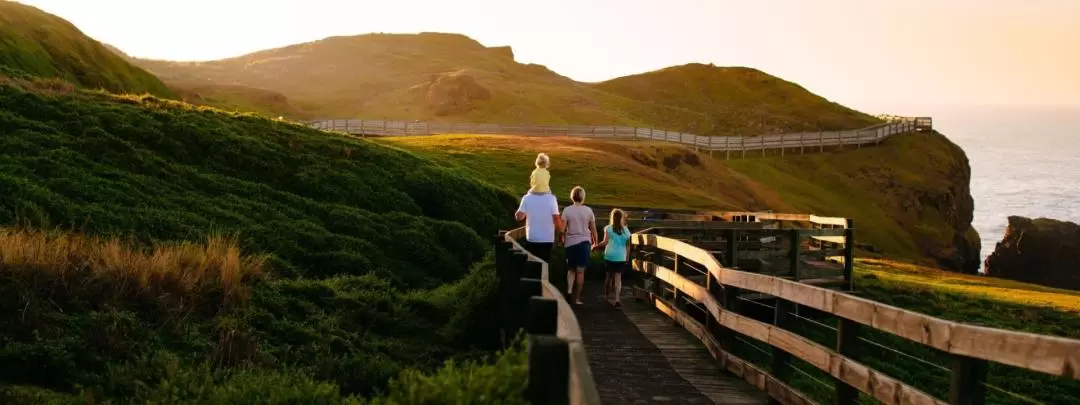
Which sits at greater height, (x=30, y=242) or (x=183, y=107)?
(x=183, y=107)

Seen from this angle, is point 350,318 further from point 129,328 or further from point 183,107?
point 183,107

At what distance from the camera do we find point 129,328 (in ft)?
33.9

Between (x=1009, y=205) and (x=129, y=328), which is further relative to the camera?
(x=1009, y=205)

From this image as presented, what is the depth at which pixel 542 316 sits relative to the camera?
17.0ft

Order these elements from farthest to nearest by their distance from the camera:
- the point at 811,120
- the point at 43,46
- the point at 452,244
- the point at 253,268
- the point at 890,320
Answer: the point at 811,120
the point at 43,46
the point at 452,244
the point at 253,268
the point at 890,320

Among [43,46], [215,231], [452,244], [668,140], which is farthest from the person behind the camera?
[668,140]

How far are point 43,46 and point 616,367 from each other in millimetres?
37445

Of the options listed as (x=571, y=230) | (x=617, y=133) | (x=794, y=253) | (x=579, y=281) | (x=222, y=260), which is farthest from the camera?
(x=617, y=133)

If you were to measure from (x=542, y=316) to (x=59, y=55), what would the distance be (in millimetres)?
41591

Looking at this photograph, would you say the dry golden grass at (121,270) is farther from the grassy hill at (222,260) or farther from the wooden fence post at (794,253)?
the wooden fence post at (794,253)

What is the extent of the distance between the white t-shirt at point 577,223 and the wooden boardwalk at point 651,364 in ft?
3.52

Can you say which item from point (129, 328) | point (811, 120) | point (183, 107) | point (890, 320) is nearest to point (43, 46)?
point (183, 107)

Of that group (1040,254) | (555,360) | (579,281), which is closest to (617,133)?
(1040,254)

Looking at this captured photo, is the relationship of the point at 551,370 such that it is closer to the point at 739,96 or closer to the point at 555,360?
the point at 555,360
